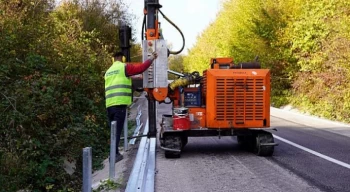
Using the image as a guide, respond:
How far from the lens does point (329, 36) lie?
23.4m

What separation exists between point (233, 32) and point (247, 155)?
1068 inches

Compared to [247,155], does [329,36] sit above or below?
above

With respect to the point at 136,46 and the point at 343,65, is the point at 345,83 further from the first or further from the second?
the point at 136,46

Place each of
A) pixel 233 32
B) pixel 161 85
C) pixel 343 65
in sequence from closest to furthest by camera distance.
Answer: pixel 161 85 → pixel 343 65 → pixel 233 32

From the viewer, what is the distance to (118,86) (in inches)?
376

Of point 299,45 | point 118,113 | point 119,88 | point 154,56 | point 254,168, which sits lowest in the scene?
point 254,168

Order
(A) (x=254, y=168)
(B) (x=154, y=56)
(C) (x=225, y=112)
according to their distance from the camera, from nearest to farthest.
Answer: (A) (x=254, y=168) < (B) (x=154, y=56) < (C) (x=225, y=112)

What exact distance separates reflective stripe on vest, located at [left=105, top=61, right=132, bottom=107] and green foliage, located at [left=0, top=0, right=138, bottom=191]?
78.2 inches

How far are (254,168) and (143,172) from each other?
277cm

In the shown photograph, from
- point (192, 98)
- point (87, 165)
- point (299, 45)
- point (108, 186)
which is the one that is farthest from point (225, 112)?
point (299, 45)

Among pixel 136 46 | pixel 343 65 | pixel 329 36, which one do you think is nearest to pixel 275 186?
pixel 343 65

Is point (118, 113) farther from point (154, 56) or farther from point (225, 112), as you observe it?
point (225, 112)

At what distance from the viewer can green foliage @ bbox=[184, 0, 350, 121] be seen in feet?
71.6

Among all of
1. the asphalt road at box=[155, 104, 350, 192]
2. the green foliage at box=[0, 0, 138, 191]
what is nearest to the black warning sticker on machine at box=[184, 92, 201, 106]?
the asphalt road at box=[155, 104, 350, 192]
